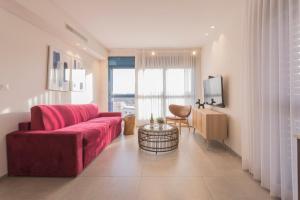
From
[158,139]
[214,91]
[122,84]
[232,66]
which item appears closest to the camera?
[232,66]

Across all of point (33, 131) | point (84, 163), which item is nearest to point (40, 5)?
point (33, 131)

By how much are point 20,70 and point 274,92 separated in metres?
3.58

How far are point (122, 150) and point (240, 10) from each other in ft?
11.5

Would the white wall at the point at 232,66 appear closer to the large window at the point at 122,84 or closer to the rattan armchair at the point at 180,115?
the rattan armchair at the point at 180,115

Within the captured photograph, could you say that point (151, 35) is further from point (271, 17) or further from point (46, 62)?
point (271, 17)

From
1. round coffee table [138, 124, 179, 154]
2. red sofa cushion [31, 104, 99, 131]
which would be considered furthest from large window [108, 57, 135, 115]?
round coffee table [138, 124, 179, 154]

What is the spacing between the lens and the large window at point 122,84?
23.4ft

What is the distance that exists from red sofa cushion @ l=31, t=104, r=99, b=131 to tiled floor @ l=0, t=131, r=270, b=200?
0.82 meters

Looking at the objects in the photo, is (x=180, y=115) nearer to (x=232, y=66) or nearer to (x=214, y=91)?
(x=214, y=91)

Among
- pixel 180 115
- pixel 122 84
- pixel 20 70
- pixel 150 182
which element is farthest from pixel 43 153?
pixel 122 84

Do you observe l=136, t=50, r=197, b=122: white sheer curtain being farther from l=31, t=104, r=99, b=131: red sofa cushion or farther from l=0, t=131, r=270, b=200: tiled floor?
l=0, t=131, r=270, b=200: tiled floor

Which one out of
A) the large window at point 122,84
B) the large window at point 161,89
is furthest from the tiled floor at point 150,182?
the large window at point 122,84

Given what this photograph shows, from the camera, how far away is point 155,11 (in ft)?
12.3

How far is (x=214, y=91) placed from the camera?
15.6 feet
